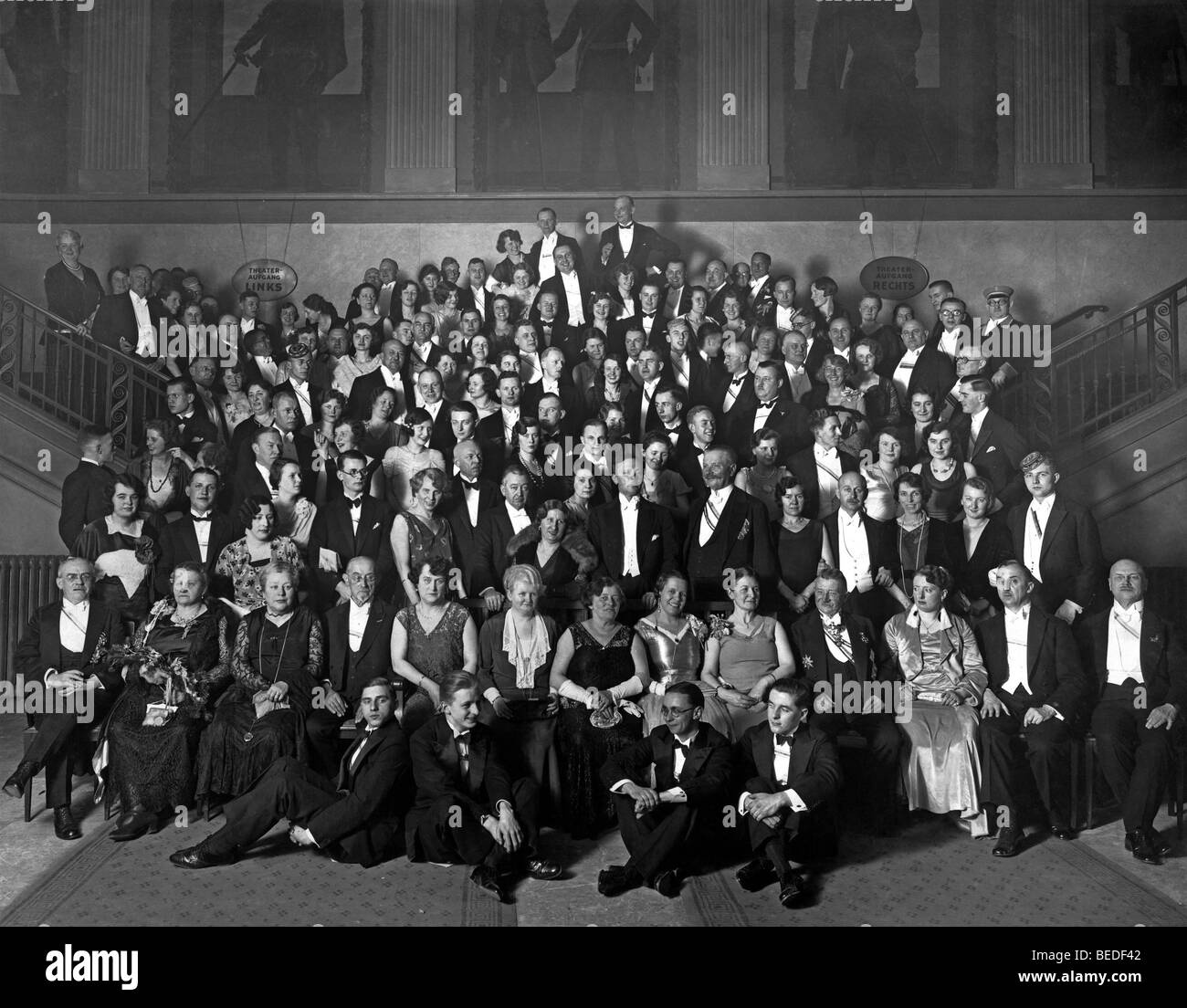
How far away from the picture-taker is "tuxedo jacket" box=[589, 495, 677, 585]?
19.1ft

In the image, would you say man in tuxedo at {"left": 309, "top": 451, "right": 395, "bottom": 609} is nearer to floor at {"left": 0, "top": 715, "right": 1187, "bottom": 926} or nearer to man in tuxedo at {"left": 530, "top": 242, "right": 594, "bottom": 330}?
floor at {"left": 0, "top": 715, "right": 1187, "bottom": 926}

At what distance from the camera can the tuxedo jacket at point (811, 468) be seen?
6.31m

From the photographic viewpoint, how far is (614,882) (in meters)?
4.40

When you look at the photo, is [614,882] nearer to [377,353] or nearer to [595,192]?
[377,353]

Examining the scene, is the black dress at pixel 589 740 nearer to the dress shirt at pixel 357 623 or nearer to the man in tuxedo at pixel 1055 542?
the dress shirt at pixel 357 623

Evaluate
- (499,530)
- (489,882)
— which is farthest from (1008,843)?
(499,530)

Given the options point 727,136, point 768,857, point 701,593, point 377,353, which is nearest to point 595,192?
point 727,136

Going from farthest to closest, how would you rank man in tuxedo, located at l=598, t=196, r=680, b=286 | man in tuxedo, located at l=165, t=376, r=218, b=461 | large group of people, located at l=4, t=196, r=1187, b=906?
man in tuxedo, located at l=598, t=196, r=680, b=286
man in tuxedo, located at l=165, t=376, r=218, b=461
large group of people, located at l=4, t=196, r=1187, b=906

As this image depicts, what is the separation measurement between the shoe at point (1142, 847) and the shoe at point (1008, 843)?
1.44 ft

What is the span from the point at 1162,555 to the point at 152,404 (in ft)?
22.0

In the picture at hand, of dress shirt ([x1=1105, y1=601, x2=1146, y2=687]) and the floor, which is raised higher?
dress shirt ([x1=1105, y1=601, x2=1146, y2=687])

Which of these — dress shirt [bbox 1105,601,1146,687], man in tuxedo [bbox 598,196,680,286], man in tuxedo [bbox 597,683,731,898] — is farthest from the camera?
man in tuxedo [bbox 598,196,680,286]

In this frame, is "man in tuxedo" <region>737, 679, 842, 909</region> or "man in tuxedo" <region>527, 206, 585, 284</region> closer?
"man in tuxedo" <region>737, 679, 842, 909</region>

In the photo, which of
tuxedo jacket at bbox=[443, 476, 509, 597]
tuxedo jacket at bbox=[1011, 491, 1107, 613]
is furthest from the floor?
tuxedo jacket at bbox=[443, 476, 509, 597]
